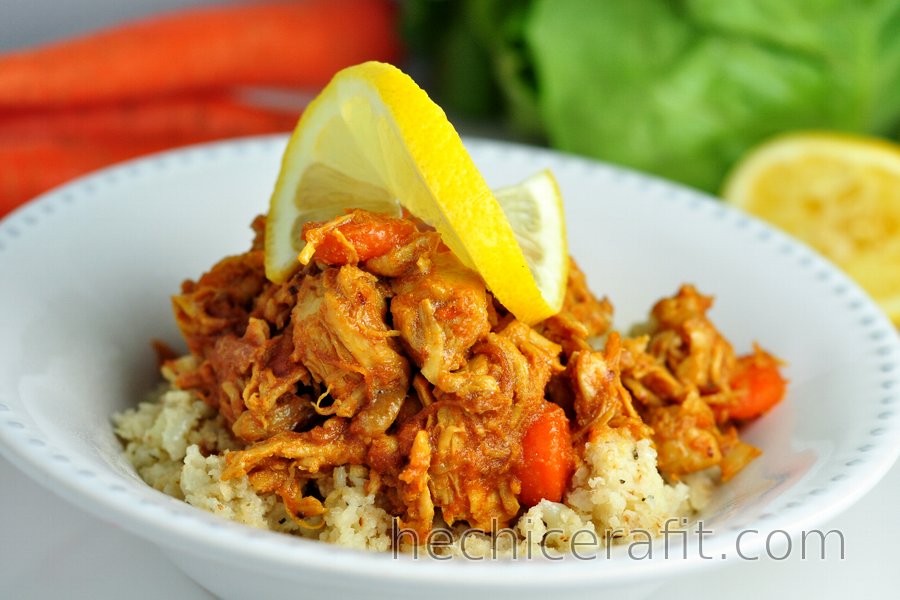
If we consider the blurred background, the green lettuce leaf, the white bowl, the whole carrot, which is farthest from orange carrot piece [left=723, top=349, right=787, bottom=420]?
the whole carrot

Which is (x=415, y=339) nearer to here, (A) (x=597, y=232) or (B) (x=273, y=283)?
(B) (x=273, y=283)

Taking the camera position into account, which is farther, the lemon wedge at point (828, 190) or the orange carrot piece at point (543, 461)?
the lemon wedge at point (828, 190)

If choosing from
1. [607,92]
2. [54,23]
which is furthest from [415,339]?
[54,23]

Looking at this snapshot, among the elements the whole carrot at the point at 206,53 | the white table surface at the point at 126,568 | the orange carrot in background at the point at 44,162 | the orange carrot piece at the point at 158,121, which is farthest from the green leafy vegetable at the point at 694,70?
the white table surface at the point at 126,568

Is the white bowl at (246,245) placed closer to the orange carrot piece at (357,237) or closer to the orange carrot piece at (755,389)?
the orange carrot piece at (755,389)

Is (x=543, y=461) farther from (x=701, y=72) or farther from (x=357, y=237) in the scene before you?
(x=701, y=72)

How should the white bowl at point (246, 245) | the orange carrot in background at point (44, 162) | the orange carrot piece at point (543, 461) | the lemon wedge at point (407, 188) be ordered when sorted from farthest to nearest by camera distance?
the orange carrot in background at point (44, 162) < the orange carrot piece at point (543, 461) < the lemon wedge at point (407, 188) < the white bowl at point (246, 245)
